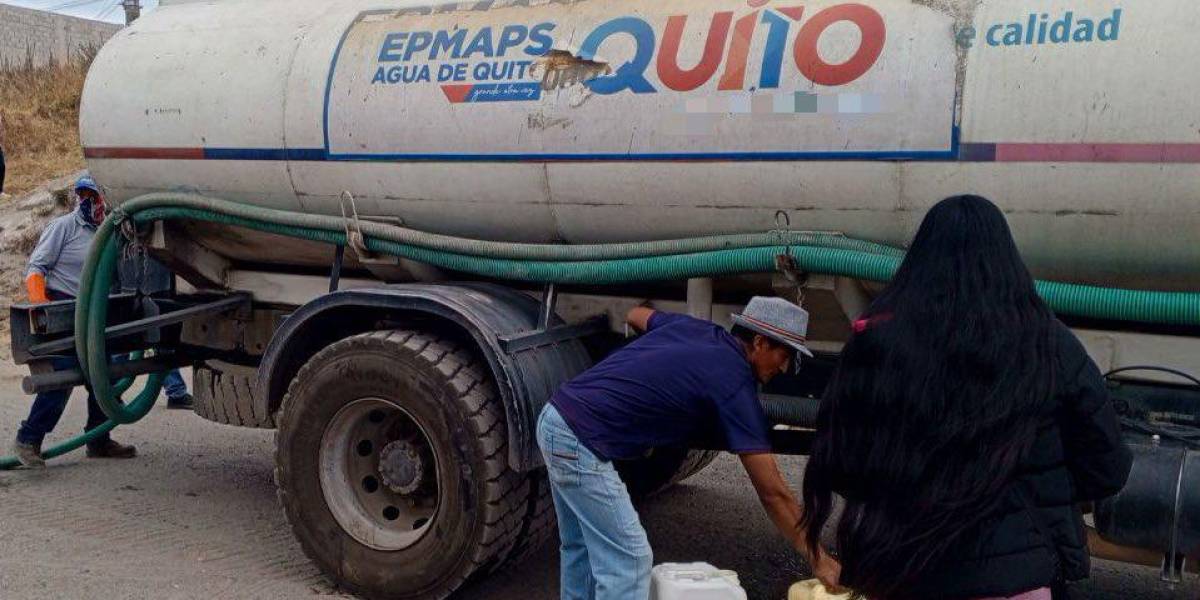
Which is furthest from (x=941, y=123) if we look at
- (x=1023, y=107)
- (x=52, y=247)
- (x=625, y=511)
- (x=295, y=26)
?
(x=52, y=247)

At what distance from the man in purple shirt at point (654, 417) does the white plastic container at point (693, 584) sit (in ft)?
0.16

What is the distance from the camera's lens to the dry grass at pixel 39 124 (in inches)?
583

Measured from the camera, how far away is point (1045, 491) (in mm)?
2377

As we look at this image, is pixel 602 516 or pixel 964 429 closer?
pixel 964 429

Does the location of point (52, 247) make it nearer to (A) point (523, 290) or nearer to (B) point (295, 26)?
(B) point (295, 26)

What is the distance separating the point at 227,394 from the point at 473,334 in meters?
1.99

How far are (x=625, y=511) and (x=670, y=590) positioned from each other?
26cm

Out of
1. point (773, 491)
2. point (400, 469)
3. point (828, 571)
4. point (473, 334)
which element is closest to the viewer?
point (828, 571)

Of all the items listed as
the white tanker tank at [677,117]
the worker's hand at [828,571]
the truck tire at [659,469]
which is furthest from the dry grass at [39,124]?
the worker's hand at [828,571]

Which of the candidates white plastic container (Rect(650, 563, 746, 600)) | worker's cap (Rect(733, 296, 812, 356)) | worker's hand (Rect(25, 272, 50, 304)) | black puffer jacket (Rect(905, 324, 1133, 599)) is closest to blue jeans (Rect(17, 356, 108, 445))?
worker's hand (Rect(25, 272, 50, 304))

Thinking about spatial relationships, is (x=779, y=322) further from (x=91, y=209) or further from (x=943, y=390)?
(x=91, y=209)

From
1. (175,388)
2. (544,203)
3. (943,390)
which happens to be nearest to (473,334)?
(544,203)

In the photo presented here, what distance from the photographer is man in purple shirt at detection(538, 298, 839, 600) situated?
346 cm

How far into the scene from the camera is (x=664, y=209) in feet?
14.2
